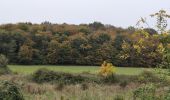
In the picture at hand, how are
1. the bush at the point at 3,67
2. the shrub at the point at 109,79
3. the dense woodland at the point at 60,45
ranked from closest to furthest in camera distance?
the shrub at the point at 109,79 → the bush at the point at 3,67 → the dense woodland at the point at 60,45

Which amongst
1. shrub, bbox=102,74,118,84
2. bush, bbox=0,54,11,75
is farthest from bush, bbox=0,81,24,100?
bush, bbox=0,54,11,75

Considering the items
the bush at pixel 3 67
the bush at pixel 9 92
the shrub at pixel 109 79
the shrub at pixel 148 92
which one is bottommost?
the shrub at pixel 109 79

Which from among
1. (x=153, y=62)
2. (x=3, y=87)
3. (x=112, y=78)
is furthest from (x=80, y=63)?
(x=153, y=62)

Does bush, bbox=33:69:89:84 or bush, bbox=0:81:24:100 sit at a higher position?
bush, bbox=0:81:24:100

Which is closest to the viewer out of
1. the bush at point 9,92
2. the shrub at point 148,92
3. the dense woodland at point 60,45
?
the shrub at point 148,92

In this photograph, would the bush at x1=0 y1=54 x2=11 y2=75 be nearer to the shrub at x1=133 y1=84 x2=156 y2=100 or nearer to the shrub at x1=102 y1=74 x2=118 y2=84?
the shrub at x1=102 y1=74 x2=118 y2=84

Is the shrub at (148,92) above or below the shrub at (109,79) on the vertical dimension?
above

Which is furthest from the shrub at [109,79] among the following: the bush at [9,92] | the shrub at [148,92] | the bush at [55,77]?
the shrub at [148,92]

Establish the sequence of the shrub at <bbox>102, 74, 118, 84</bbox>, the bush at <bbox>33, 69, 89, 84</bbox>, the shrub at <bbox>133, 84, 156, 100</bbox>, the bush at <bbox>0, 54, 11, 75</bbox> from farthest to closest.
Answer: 1. the bush at <bbox>0, 54, 11, 75</bbox>
2. the shrub at <bbox>102, 74, 118, 84</bbox>
3. the bush at <bbox>33, 69, 89, 84</bbox>
4. the shrub at <bbox>133, 84, 156, 100</bbox>

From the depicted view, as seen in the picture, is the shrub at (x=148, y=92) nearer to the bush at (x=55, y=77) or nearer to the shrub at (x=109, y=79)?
the bush at (x=55, y=77)

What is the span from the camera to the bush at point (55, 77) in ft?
125

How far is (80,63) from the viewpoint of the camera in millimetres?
61312

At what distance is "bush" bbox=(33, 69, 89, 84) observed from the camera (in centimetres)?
3806

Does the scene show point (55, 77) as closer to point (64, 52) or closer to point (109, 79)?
point (109, 79)
